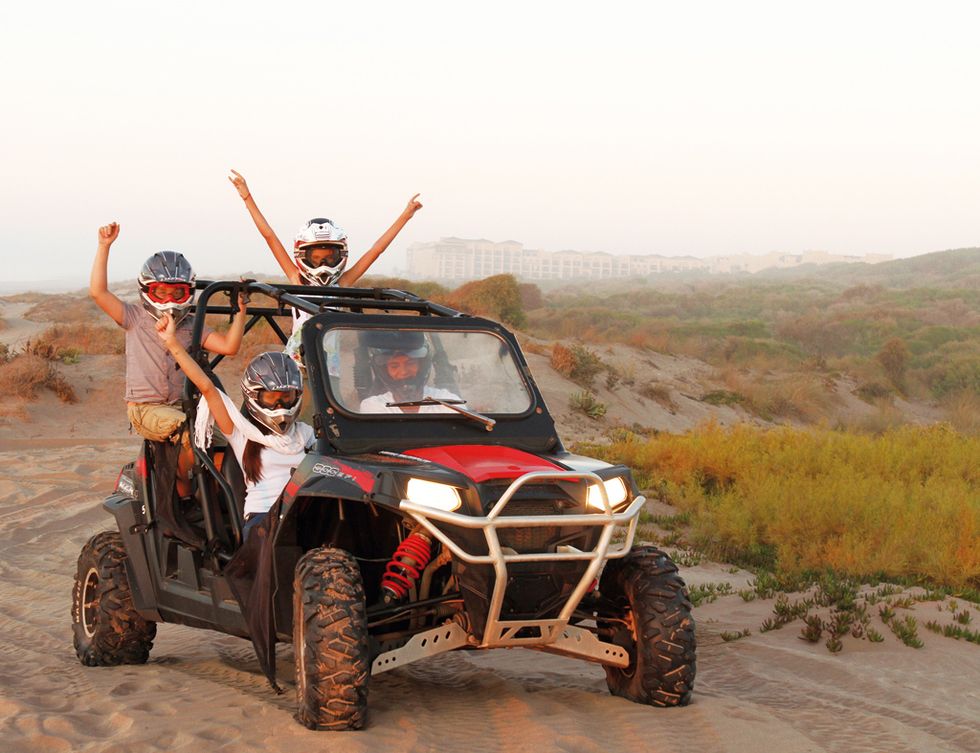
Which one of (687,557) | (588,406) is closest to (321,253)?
(687,557)

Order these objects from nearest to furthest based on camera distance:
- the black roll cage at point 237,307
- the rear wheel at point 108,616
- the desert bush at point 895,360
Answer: the black roll cage at point 237,307 → the rear wheel at point 108,616 → the desert bush at point 895,360

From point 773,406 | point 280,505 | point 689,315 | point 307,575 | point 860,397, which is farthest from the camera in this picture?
point 689,315

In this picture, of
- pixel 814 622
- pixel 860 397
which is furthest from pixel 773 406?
pixel 814 622

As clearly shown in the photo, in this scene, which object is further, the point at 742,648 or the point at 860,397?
the point at 860,397

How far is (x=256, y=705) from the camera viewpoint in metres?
6.04

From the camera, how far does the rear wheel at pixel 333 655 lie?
17.8ft

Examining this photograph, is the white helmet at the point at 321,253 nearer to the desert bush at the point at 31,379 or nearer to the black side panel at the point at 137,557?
the black side panel at the point at 137,557

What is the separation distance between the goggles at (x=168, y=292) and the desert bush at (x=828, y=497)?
19.1 ft

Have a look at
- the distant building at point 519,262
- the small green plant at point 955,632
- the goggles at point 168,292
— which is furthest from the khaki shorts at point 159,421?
the distant building at point 519,262

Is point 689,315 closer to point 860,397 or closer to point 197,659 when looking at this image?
point 860,397

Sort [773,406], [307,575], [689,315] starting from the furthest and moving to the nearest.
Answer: [689,315] → [773,406] → [307,575]

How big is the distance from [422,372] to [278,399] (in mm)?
834

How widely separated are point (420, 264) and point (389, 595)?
14409cm

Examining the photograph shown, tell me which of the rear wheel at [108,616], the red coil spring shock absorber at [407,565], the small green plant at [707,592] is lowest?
the small green plant at [707,592]
